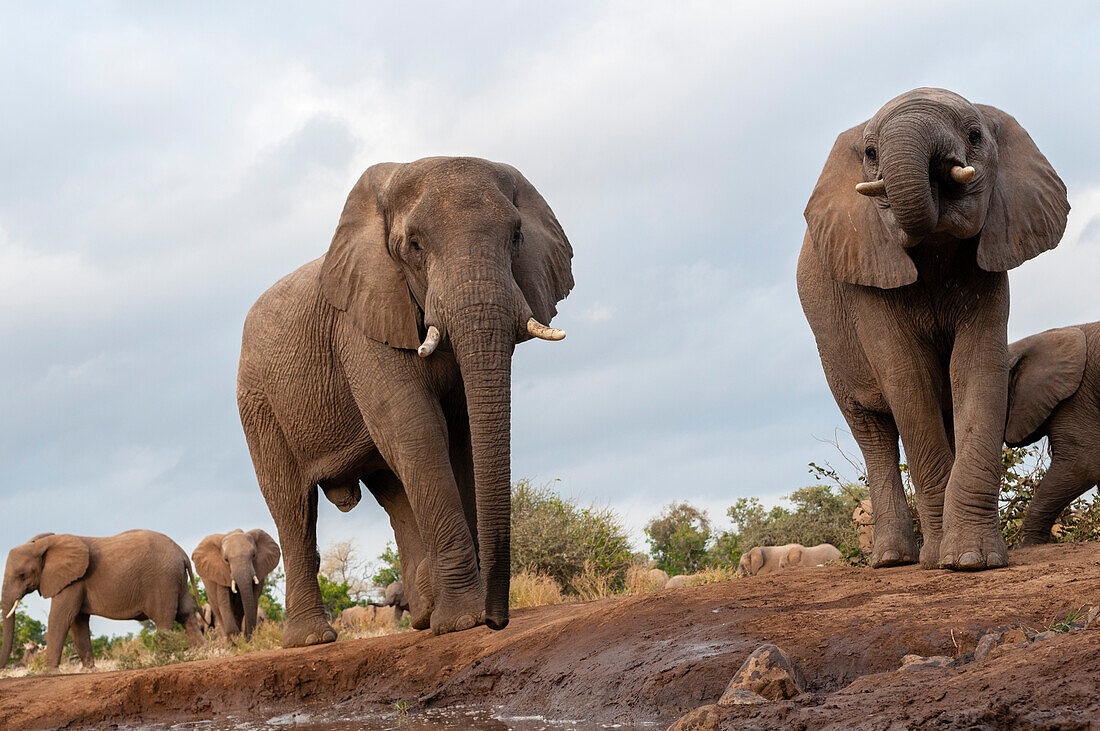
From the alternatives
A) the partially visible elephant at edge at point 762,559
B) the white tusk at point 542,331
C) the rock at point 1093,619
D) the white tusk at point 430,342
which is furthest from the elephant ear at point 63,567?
the rock at point 1093,619

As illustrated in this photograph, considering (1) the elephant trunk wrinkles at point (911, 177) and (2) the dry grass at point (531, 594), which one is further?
(2) the dry grass at point (531, 594)

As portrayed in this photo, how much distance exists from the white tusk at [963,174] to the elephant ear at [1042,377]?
4540 mm

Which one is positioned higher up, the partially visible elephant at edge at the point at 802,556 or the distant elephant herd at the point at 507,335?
the distant elephant herd at the point at 507,335

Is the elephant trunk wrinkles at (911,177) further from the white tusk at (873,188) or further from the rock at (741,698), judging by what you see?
the rock at (741,698)

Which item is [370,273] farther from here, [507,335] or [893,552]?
[893,552]

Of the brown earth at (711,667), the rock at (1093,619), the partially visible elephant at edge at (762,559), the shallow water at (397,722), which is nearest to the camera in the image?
the brown earth at (711,667)

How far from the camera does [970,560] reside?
7004mm

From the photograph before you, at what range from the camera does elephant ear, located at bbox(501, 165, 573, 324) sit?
7.93 metres

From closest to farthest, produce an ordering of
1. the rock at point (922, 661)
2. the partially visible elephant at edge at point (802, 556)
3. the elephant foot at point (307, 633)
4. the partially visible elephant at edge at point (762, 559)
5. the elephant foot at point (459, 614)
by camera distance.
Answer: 1. the rock at point (922, 661)
2. the elephant foot at point (459, 614)
3. the elephant foot at point (307, 633)
4. the partially visible elephant at edge at point (802, 556)
5. the partially visible elephant at edge at point (762, 559)

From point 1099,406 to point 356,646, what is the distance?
6997 mm

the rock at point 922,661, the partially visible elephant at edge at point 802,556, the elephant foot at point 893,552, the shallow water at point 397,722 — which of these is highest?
the partially visible elephant at edge at point 802,556

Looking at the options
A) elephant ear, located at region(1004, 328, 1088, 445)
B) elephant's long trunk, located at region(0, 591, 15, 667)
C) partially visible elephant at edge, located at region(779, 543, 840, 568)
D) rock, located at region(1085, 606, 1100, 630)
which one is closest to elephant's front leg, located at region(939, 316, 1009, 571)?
rock, located at region(1085, 606, 1100, 630)

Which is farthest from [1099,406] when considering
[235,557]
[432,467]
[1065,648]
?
[235,557]

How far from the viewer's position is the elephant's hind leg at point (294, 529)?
9.90 meters
